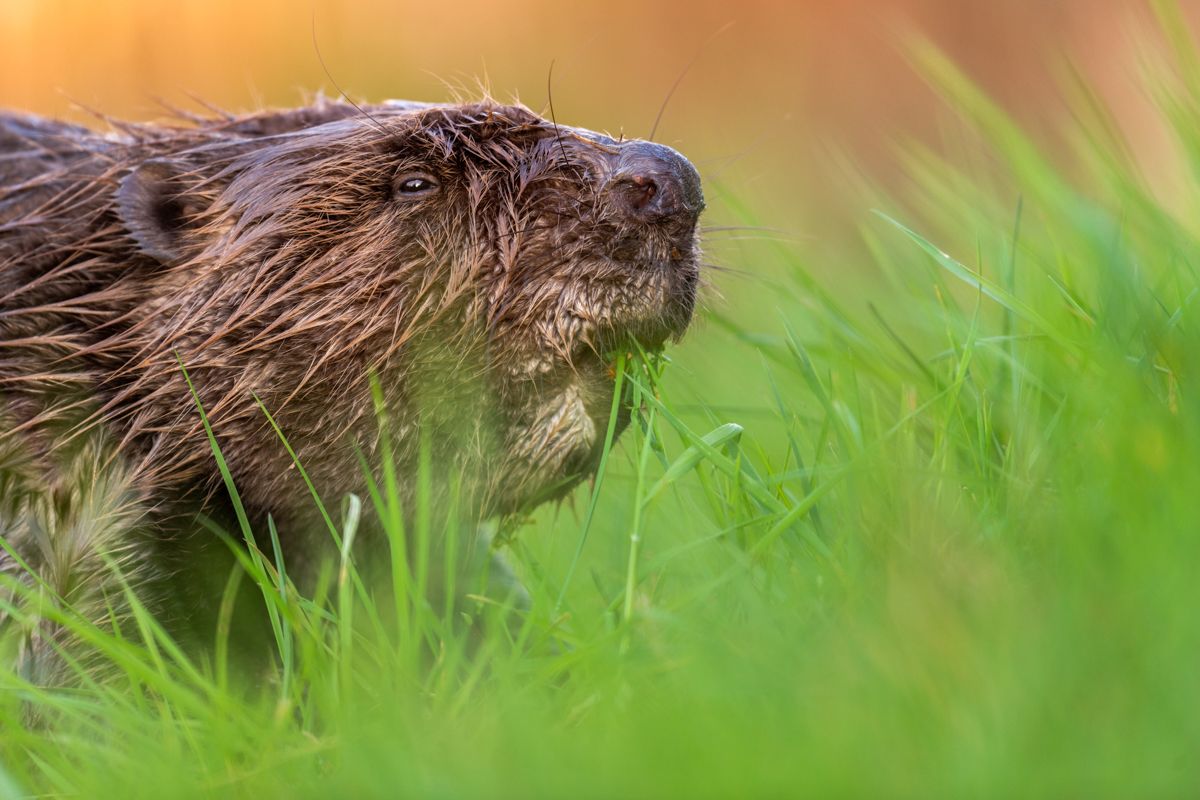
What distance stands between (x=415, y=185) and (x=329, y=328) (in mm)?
336

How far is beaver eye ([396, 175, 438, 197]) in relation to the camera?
2.58m

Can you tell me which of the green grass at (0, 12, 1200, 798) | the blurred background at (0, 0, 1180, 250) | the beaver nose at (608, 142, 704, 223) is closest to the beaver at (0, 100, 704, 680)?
the beaver nose at (608, 142, 704, 223)

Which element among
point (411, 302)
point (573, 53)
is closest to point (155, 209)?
point (411, 302)

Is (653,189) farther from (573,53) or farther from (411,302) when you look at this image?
(573,53)

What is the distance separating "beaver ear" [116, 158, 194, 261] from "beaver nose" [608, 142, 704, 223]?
93 centimetres

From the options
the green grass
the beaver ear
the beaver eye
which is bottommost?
the green grass

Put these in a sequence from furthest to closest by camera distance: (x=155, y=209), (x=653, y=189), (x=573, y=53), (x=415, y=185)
Result: (x=573, y=53) → (x=155, y=209) → (x=415, y=185) → (x=653, y=189)

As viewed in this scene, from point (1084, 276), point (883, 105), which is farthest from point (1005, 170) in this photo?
point (883, 105)

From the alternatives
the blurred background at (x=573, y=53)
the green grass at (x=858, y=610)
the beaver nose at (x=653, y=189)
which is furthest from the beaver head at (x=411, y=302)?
the blurred background at (x=573, y=53)

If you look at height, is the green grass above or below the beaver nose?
below

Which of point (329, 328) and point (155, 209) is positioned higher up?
point (155, 209)

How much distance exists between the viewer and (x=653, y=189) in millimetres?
2416

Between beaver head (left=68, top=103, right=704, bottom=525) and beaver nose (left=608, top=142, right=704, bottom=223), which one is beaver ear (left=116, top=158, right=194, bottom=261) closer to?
beaver head (left=68, top=103, right=704, bottom=525)

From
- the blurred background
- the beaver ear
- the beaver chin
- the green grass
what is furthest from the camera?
the blurred background
